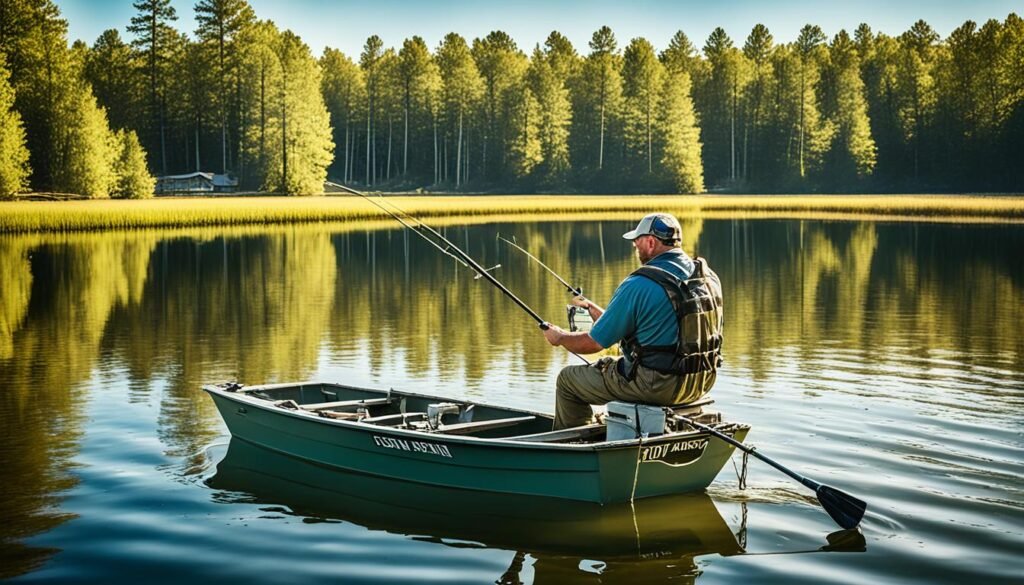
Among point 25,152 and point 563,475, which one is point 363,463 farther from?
point 25,152

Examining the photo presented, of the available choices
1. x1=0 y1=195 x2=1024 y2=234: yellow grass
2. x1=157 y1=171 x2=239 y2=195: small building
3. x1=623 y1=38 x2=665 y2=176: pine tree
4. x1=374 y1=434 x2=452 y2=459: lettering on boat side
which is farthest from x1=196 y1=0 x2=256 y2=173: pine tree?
x1=374 y1=434 x2=452 y2=459: lettering on boat side

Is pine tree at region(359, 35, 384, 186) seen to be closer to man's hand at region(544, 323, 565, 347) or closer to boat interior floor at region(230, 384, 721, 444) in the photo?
boat interior floor at region(230, 384, 721, 444)

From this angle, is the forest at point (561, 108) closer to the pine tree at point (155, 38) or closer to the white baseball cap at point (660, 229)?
the pine tree at point (155, 38)

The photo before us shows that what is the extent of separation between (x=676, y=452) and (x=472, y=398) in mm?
5044

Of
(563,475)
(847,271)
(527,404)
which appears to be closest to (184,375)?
(527,404)

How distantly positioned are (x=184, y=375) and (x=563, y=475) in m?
8.17

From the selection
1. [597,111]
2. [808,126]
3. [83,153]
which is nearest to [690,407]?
[83,153]

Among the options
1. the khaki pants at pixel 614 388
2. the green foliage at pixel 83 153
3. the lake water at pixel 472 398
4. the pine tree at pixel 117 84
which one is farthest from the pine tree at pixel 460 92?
the khaki pants at pixel 614 388

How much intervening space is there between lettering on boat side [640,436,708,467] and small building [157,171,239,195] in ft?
252

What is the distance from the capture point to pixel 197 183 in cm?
8406

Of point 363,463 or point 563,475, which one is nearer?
point 563,475

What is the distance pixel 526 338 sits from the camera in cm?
1797

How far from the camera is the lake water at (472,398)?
791 centimetres

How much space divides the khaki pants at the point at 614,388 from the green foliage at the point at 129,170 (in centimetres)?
5704
